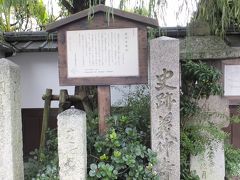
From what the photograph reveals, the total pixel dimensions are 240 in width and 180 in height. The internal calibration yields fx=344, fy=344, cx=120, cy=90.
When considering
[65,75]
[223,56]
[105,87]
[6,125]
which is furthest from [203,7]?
[6,125]

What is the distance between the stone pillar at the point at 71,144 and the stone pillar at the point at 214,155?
1.46m

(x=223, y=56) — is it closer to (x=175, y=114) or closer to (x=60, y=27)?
(x=175, y=114)

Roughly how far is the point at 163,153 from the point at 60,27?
1797mm

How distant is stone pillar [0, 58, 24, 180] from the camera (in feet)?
11.6

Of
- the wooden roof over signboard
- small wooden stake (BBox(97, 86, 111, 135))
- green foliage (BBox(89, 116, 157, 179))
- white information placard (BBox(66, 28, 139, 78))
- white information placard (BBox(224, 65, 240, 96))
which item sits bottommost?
green foliage (BBox(89, 116, 157, 179))

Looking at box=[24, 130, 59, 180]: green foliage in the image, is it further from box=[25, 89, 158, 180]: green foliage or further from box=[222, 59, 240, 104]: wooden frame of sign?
box=[222, 59, 240, 104]: wooden frame of sign

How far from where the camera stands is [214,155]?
4.16m

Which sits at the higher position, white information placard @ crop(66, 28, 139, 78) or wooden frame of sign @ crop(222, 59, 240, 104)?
white information placard @ crop(66, 28, 139, 78)

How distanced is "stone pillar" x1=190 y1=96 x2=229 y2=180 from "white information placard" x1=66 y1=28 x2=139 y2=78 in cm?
104

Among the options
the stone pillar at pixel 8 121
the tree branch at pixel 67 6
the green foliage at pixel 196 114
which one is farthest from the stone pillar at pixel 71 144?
the tree branch at pixel 67 6

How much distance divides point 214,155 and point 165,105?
1.06 meters

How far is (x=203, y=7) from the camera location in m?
3.55

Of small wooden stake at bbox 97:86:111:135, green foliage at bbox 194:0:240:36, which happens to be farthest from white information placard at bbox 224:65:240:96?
small wooden stake at bbox 97:86:111:135

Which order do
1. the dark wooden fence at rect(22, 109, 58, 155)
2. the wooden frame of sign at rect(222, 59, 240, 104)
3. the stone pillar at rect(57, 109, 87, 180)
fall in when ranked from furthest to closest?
the dark wooden fence at rect(22, 109, 58, 155)
the wooden frame of sign at rect(222, 59, 240, 104)
the stone pillar at rect(57, 109, 87, 180)
